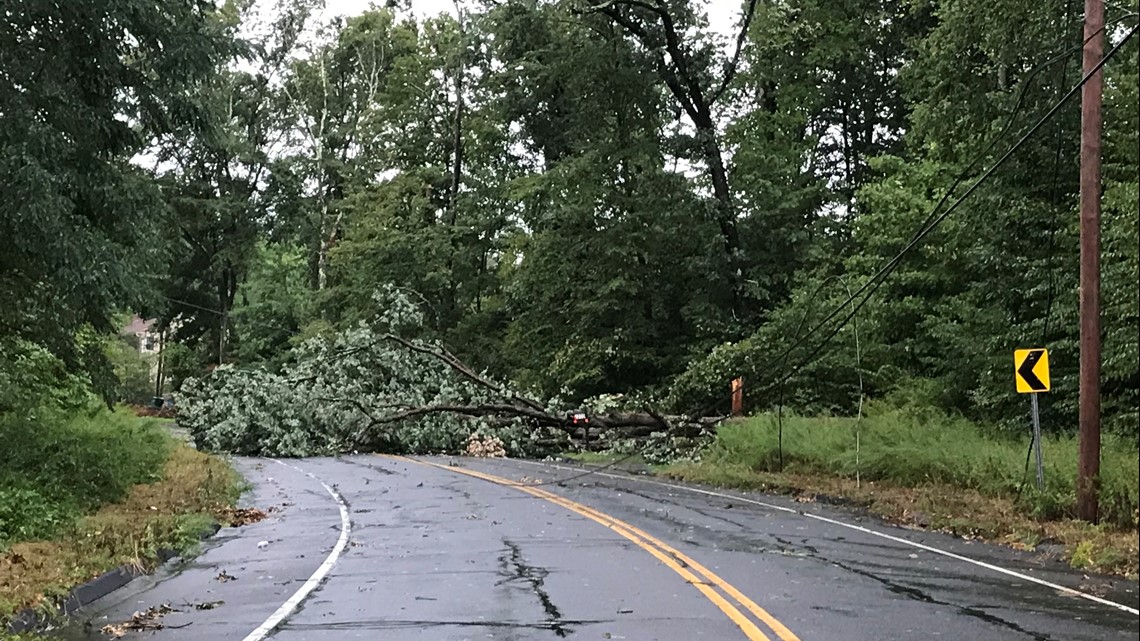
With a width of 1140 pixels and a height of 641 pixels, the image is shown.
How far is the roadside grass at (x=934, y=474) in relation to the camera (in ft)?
18.9

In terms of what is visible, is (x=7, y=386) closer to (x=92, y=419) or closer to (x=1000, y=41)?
(x=92, y=419)

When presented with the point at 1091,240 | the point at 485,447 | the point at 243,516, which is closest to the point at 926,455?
the point at 243,516

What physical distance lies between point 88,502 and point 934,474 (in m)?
12.8

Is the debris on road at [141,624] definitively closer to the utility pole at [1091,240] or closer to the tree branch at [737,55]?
the utility pole at [1091,240]

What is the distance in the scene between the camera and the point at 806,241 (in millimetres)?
33594

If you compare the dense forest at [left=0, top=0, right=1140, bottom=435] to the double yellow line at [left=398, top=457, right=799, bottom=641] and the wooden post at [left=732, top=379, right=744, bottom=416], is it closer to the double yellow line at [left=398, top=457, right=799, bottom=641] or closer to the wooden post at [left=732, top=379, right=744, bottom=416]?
the wooden post at [left=732, top=379, right=744, bottom=416]

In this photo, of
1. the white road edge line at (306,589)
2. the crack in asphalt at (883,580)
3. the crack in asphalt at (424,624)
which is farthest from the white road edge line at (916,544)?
the white road edge line at (306,589)

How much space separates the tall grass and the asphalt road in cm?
54

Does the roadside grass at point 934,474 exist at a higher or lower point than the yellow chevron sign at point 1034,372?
lower

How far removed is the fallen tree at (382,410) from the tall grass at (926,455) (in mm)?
7758

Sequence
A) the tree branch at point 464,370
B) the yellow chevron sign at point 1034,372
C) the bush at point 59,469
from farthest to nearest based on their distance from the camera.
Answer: the tree branch at point 464,370
the bush at point 59,469
the yellow chevron sign at point 1034,372

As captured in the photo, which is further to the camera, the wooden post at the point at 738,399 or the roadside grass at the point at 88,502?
the wooden post at the point at 738,399

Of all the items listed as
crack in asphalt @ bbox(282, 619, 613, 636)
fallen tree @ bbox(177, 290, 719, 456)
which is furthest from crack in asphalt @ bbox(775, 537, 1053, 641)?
fallen tree @ bbox(177, 290, 719, 456)

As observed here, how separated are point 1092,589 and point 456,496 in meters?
11.5
